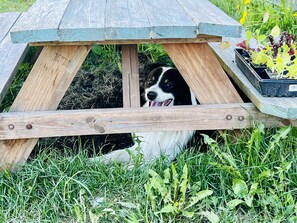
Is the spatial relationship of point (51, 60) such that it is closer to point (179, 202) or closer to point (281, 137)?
point (179, 202)

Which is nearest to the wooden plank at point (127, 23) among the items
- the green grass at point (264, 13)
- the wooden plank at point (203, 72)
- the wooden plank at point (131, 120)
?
the wooden plank at point (203, 72)

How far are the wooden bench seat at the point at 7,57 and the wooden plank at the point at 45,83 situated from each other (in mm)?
156

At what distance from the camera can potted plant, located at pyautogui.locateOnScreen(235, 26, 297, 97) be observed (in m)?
2.28

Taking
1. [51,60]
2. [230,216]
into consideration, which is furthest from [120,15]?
[230,216]

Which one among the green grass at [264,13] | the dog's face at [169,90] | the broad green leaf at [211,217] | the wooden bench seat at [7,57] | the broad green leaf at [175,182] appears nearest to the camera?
the broad green leaf at [211,217]

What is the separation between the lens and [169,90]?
318 cm

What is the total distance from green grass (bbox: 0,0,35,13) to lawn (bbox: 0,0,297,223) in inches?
170

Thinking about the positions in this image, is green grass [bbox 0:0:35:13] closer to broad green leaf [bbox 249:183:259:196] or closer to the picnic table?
the picnic table

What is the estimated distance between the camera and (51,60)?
2.32 m

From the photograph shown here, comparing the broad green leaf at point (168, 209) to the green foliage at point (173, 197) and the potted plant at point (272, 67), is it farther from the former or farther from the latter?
the potted plant at point (272, 67)

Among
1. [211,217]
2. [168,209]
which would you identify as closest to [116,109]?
[168,209]

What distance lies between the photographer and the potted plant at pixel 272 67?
7.49 ft

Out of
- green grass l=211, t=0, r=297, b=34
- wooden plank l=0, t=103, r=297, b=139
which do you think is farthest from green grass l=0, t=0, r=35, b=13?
wooden plank l=0, t=103, r=297, b=139

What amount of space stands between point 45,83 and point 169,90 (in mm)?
1078
